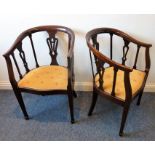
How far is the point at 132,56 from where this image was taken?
2068 millimetres

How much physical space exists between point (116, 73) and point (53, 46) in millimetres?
774

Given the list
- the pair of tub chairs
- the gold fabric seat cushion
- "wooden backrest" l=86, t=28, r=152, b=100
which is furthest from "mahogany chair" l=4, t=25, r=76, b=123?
the gold fabric seat cushion

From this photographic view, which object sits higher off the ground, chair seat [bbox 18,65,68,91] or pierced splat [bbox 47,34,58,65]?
pierced splat [bbox 47,34,58,65]

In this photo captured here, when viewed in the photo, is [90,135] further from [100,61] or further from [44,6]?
[44,6]

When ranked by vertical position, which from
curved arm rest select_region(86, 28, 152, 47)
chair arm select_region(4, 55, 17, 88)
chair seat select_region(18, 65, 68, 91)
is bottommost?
chair seat select_region(18, 65, 68, 91)

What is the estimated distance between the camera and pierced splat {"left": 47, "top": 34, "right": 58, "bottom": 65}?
196 centimetres

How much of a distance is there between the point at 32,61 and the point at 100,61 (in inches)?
36.3

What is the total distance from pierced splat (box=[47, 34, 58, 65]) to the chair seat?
121mm

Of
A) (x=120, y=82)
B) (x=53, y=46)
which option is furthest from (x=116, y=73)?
(x=53, y=46)

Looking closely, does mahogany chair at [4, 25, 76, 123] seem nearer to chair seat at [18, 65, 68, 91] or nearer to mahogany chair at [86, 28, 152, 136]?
chair seat at [18, 65, 68, 91]

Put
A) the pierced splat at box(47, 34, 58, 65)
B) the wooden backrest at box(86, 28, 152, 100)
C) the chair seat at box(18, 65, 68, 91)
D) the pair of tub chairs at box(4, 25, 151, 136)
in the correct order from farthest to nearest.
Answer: the pierced splat at box(47, 34, 58, 65), the chair seat at box(18, 65, 68, 91), the pair of tub chairs at box(4, 25, 151, 136), the wooden backrest at box(86, 28, 152, 100)

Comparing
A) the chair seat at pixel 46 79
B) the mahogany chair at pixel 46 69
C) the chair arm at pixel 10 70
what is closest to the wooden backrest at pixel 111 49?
the mahogany chair at pixel 46 69
